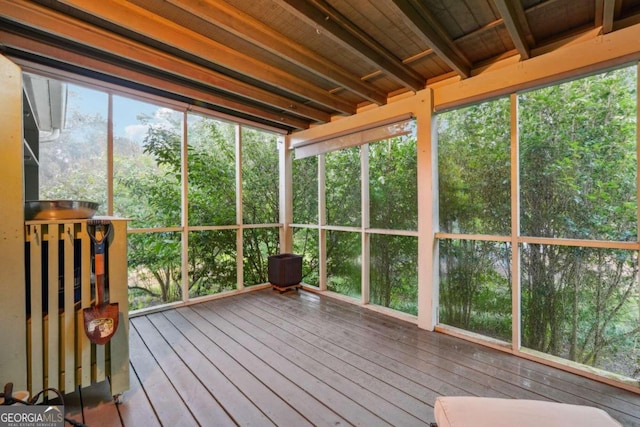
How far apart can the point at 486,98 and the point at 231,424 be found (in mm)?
3401

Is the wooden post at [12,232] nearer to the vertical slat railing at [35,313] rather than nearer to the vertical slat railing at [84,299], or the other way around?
the vertical slat railing at [35,313]

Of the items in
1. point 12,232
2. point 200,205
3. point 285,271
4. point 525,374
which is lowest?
point 525,374

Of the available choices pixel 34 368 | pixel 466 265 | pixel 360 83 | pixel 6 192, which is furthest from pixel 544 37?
pixel 34 368

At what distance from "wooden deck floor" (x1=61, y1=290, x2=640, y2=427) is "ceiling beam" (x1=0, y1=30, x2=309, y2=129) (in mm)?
2680

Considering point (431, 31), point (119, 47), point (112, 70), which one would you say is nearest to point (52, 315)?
point (119, 47)

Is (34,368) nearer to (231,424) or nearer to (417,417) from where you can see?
(231,424)

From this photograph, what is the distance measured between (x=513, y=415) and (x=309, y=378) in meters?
1.45

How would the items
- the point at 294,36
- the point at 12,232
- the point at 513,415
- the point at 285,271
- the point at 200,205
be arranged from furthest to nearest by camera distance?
the point at 285,271 < the point at 200,205 < the point at 294,36 < the point at 12,232 < the point at 513,415

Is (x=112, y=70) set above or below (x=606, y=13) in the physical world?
above

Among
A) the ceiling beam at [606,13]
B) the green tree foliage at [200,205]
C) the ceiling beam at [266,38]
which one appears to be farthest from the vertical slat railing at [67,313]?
the ceiling beam at [606,13]

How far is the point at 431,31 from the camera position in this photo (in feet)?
7.19

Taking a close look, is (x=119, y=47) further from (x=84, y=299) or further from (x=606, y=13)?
(x=606, y=13)

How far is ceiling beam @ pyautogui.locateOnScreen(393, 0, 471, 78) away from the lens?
6.40ft

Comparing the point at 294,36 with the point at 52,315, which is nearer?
the point at 52,315
